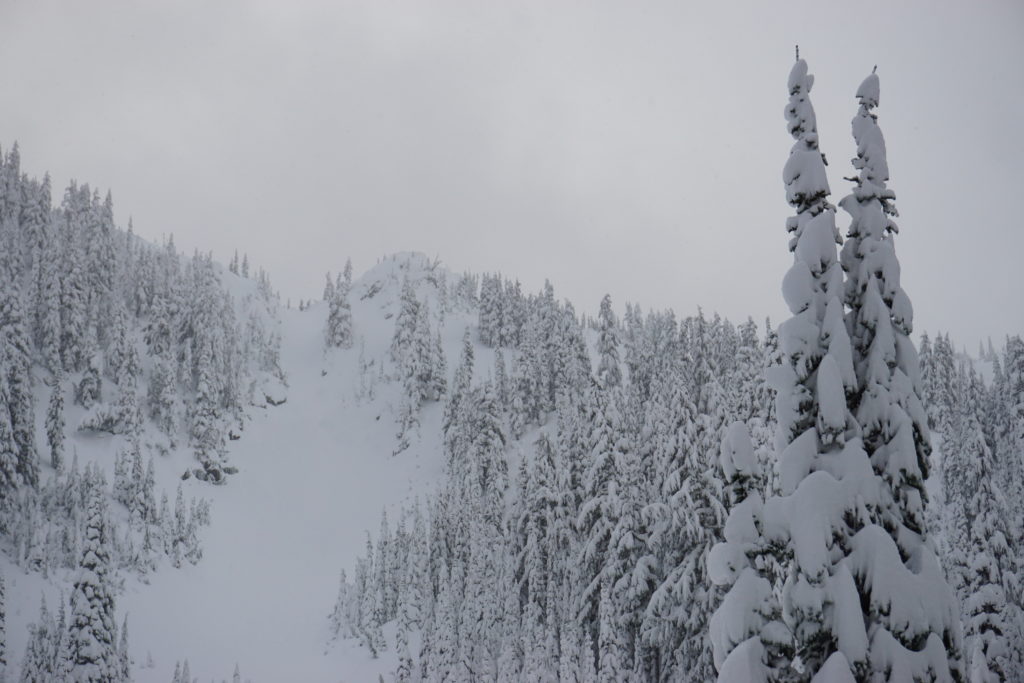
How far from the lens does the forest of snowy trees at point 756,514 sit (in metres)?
8.82

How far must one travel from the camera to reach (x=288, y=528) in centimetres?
6906

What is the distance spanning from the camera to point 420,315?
326 ft

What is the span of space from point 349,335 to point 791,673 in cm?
10507

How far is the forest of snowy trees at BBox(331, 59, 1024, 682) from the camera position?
8820mm

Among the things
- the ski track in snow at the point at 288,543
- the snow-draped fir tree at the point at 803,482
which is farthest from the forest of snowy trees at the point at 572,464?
the ski track in snow at the point at 288,543

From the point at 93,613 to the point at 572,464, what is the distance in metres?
23.9

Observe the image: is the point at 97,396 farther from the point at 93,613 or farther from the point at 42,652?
the point at 93,613

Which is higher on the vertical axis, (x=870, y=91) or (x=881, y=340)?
(x=870, y=91)

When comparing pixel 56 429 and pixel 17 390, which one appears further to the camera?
pixel 56 429

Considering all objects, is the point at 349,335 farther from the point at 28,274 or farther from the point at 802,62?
the point at 802,62

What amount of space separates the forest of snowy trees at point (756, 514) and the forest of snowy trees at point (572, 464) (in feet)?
0.21

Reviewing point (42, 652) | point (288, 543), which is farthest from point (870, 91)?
point (288, 543)

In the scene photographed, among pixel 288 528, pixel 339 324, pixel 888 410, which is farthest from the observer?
pixel 339 324

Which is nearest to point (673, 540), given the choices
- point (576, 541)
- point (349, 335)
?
point (576, 541)
